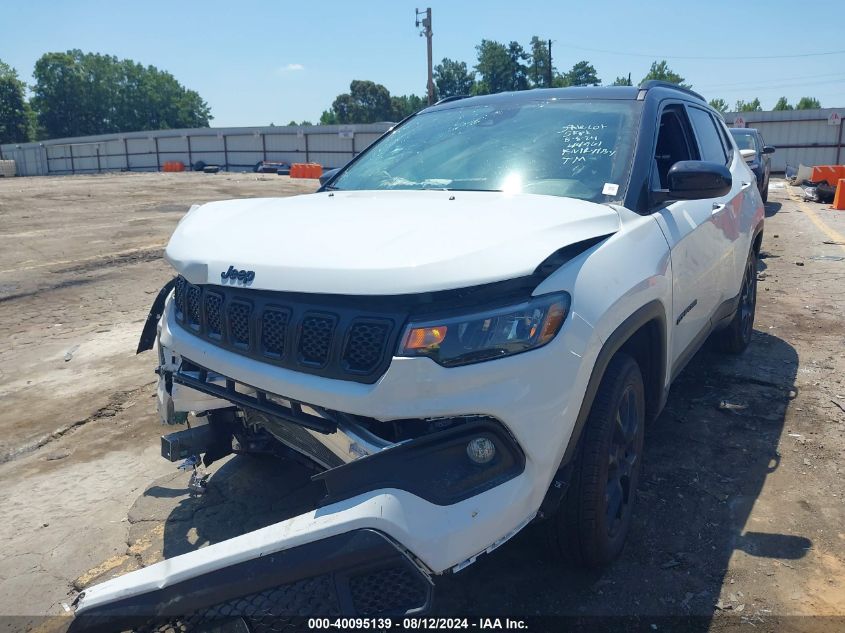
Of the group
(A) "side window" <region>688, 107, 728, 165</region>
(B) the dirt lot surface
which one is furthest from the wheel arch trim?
(A) "side window" <region>688, 107, 728, 165</region>

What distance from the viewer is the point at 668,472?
11.5 ft

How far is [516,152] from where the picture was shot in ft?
11.0

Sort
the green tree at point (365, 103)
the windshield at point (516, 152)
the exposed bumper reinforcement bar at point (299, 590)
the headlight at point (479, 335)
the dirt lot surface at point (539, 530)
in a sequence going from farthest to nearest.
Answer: the green tree at point (365, 103), the windshield at point (516, 152), the dirt lot surface at point (539, 530), the headlight at point (479, 335), the exposed bumper reinforcement bar at point (299, 590)

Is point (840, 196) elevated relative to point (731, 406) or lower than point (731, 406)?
elevated

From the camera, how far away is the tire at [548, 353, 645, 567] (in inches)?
94.3

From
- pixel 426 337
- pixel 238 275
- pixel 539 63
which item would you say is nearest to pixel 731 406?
pixel 426 337

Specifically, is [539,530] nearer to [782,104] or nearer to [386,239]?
[386,239]

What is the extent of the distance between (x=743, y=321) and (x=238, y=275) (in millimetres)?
4277

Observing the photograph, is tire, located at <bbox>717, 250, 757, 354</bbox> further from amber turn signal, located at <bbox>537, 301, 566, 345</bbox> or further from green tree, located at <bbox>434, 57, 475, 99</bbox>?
green tree, located at <bbox>434, 57, 475, 99</bbox>

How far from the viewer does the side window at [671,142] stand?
3.58 m

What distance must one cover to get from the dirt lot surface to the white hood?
1121 millimetres

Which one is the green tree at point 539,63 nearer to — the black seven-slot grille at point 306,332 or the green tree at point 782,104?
the green tree at point 782,104

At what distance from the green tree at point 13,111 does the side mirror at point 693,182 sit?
92.5 metres

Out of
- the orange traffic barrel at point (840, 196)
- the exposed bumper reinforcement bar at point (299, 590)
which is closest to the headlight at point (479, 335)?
the exposed bumper reinforcement bar at point (299, 590)
